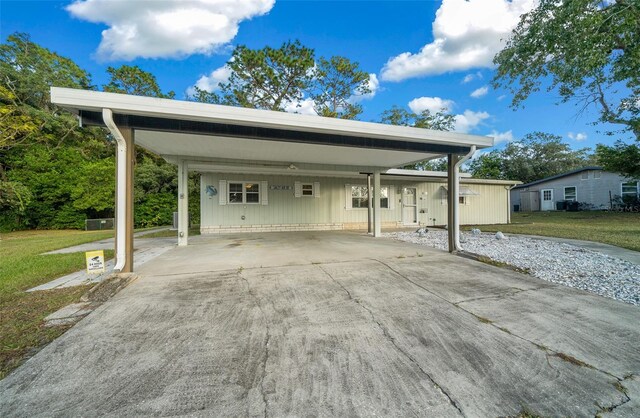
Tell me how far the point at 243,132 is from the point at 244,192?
5442 mm

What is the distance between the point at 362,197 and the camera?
1161 centimetres

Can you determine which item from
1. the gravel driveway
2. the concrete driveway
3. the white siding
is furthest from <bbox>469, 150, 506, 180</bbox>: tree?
the concrete driveway

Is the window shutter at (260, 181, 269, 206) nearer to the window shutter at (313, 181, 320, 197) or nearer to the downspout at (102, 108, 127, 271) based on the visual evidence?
the window shutter at (313, 181, 320, 197)

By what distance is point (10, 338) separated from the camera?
233 centimetres

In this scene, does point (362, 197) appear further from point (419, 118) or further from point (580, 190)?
point (580, 190)

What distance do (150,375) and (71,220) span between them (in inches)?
651

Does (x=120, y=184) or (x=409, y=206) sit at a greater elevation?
(x=120, y=184)

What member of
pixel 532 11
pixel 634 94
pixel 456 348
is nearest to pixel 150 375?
pixel 456 348

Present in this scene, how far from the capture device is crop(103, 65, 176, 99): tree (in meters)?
17.3

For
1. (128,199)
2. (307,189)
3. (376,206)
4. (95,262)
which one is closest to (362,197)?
(307,189)

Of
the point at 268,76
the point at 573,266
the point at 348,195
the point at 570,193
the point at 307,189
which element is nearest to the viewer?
the point at 573,266

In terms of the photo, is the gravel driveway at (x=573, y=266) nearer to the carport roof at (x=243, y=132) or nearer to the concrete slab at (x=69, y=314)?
the carport roof at (x=243, y=132)

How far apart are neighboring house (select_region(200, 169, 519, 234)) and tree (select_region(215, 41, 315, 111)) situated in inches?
345

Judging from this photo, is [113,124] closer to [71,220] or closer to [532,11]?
[71,220]
